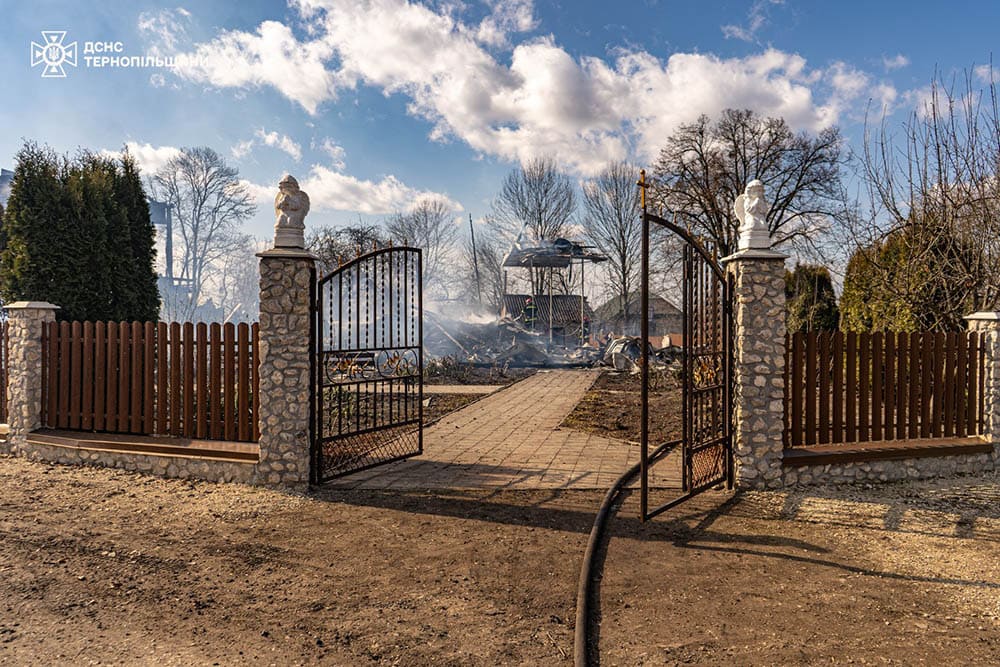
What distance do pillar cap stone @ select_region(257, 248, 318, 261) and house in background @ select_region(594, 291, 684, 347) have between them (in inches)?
943

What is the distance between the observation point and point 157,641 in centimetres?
322

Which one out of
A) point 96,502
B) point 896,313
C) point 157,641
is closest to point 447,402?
point 96,502

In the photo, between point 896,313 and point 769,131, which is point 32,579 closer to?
point 896,313

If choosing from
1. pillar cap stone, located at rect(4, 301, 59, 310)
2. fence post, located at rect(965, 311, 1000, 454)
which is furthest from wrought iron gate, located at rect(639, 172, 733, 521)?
pillar cap stone, located at rect(4, 301, 59, 310)

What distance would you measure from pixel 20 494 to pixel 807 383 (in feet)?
27.0

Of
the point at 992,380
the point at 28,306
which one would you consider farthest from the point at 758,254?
the point at 28,306

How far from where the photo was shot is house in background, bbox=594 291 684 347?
32000mm

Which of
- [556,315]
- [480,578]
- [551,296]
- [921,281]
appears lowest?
[480,578]

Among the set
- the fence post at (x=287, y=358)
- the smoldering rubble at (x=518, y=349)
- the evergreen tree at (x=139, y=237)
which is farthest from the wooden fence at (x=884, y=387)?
the evergreen tree at (x=139, y=237)

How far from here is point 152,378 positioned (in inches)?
275

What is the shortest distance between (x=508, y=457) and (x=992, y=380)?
5.73 metres

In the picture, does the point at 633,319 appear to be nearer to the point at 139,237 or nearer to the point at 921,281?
the point at 921,281

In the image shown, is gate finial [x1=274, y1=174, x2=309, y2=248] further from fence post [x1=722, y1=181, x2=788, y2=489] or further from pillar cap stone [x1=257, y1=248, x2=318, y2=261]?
fence post [x1=722, y1=181, x2=788, y2=489]

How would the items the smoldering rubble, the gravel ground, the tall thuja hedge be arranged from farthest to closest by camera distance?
the smoldering rubble < the tall thuja hedge < the gravel ground
